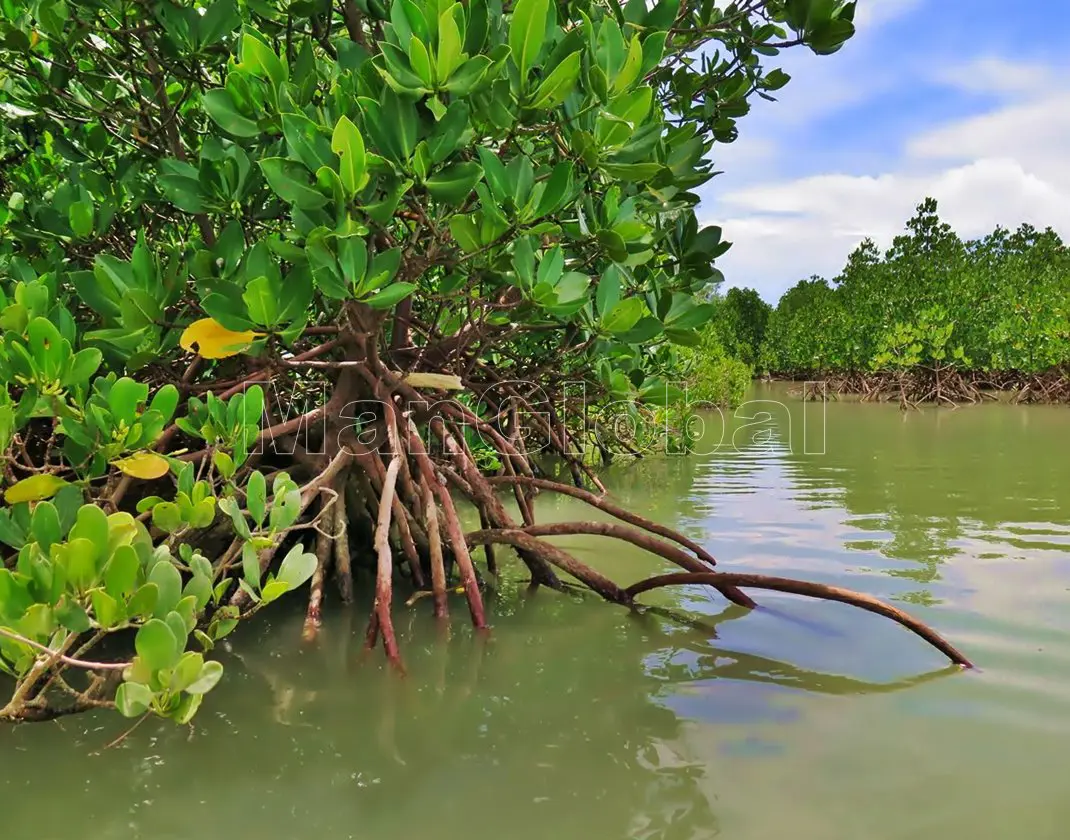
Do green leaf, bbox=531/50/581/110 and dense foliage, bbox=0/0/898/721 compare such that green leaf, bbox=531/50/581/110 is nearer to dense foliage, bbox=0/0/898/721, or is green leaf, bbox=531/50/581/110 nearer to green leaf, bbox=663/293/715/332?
dense foliage, bbox=0/0/898/721

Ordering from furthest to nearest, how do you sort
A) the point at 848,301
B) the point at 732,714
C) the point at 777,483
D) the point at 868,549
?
the point at 848,301 < the point at 777,483 < the point at 868,549 < the point at 732,714

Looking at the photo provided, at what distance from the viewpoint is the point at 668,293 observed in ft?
8.41

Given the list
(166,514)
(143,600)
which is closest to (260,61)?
(166,514)

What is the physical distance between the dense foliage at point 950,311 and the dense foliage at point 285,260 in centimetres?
1851

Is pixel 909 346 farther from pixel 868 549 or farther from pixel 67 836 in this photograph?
pixel 67 836

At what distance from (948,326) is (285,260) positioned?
19.7 metres

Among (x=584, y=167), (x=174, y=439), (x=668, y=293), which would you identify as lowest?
(x=174, y=439)

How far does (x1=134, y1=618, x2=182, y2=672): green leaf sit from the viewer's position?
4.21 ft

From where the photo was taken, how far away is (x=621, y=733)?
185cm

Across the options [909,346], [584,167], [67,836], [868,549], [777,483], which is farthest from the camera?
[909,346]

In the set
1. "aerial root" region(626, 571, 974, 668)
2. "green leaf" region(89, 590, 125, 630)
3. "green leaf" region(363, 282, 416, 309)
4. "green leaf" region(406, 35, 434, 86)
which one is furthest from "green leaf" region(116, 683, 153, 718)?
"aerial root" region(626, 571, 974, 668)

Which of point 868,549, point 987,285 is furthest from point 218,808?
point 987,285

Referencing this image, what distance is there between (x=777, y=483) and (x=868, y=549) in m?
2.34

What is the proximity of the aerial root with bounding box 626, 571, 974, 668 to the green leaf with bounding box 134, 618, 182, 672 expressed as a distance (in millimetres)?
1914
